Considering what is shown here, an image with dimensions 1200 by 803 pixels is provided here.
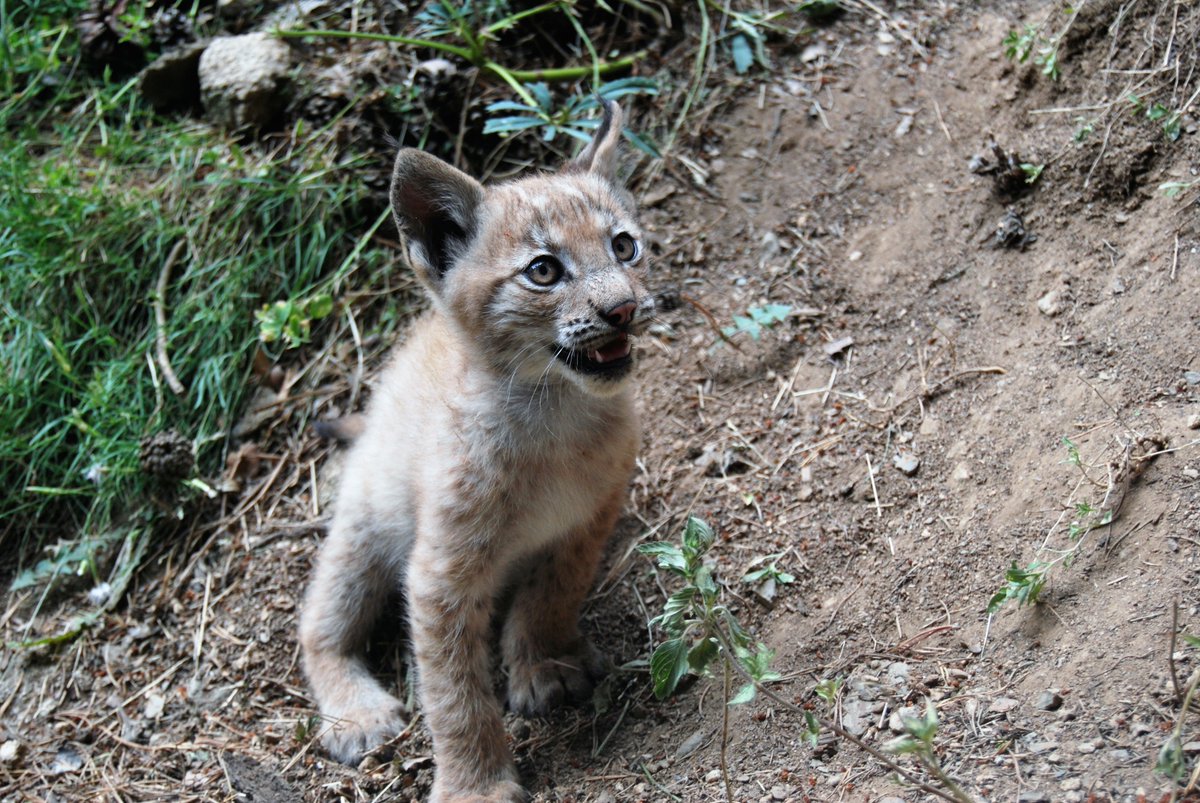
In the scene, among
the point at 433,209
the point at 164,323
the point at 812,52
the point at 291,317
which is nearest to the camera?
the point at 433,209

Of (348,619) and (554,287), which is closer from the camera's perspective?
(554,287)

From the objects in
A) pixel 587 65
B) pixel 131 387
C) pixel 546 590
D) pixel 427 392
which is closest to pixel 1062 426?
pixel 546 590

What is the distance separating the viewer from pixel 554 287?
377 cm

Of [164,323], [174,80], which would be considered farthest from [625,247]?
[174,80]

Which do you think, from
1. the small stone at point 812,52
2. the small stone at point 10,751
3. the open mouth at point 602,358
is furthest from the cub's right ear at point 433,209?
the small stone at point 10,751

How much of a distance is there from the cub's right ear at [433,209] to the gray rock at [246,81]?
264cm

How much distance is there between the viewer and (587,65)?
606 cm

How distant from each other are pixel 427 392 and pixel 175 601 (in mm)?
1936

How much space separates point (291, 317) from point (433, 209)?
183 cm

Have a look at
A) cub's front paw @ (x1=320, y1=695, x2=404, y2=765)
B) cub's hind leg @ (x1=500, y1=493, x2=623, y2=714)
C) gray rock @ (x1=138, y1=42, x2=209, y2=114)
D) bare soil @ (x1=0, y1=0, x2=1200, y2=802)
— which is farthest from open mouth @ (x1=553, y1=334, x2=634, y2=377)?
gray rock @ (x1=138, y1=42, x2=209, y2=114)

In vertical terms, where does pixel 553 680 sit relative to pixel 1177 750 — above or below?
below

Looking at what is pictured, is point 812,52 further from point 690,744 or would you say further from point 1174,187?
point 690,744

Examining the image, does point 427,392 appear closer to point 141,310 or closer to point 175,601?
point 175,601

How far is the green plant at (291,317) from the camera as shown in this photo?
5.49 metres
